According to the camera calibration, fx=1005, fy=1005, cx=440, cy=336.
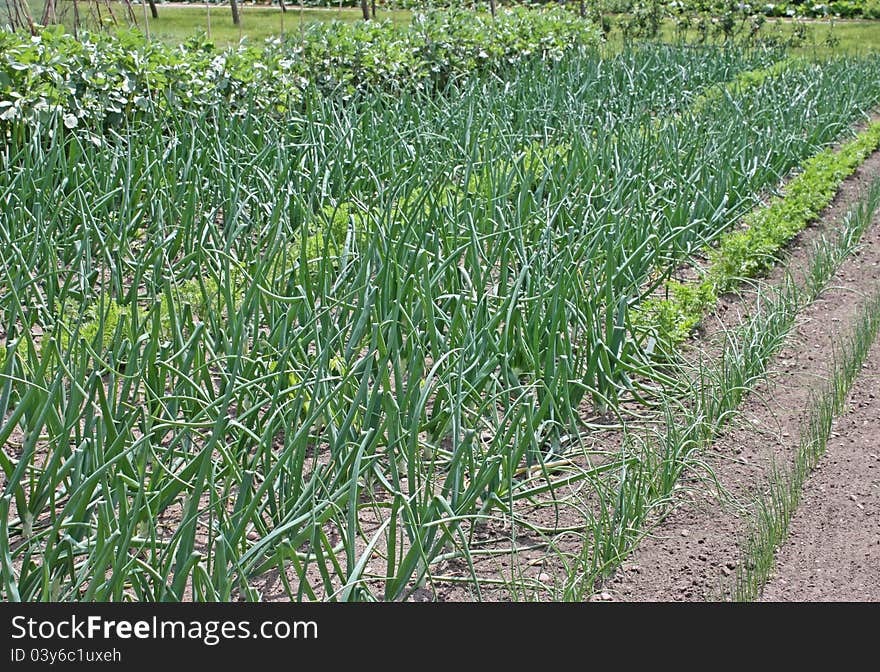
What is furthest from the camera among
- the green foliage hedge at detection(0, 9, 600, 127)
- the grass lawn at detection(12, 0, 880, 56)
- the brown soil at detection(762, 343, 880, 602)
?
the grass lawn at detection(12, 0, 880, 56)

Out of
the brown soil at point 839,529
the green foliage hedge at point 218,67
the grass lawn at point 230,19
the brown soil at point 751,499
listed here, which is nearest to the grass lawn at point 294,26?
the grass lawn at point 230,19

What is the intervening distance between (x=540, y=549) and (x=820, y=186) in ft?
13.2

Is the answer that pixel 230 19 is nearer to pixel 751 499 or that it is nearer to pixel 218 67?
pixel 218 67

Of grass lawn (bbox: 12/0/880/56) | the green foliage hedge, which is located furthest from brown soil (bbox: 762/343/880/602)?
grass lawn (bbox: 12/0/880/56)

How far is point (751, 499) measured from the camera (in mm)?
2791

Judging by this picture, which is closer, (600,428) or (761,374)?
(600,428)

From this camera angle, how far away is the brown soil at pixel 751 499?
2.45 m

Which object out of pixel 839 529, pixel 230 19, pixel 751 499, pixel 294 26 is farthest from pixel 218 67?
pixel 230 19

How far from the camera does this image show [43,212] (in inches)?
157

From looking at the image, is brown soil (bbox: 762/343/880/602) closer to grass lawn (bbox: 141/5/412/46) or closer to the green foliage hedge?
the green foliage hedge

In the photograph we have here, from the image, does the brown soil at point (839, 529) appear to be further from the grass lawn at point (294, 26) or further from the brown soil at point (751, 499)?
the grass lawn at point (294, 26)

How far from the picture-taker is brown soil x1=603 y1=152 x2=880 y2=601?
2447 mm

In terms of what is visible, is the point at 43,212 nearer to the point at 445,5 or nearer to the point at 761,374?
the point at 761,374

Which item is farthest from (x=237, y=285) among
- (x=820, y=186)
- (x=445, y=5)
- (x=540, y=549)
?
(x=445, y=5)
